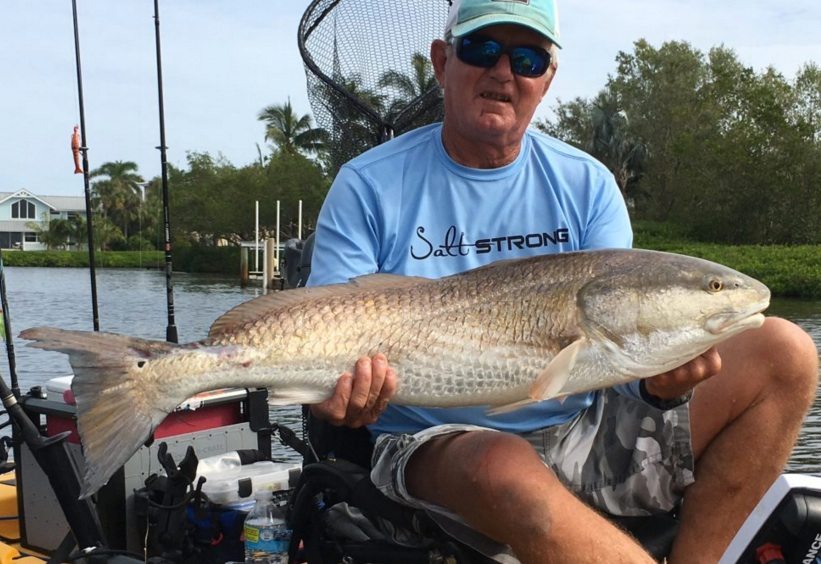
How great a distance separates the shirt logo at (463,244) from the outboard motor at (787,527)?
1.14m

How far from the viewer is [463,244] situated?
10.2ft

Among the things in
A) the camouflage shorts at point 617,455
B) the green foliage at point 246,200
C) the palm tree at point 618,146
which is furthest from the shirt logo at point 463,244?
the palm tree at point 618,146

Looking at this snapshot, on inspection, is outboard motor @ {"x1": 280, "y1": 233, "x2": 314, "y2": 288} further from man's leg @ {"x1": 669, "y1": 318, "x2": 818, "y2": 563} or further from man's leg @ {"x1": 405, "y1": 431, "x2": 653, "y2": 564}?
man's leg @ {"x1": 669, "y1": 318, "x2": 818, "y2": 563}

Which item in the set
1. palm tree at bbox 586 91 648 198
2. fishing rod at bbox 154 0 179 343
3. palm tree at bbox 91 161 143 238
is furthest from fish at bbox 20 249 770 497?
palm tree at bbox 91 161 143 238

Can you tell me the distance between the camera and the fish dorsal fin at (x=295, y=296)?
8.49 ft

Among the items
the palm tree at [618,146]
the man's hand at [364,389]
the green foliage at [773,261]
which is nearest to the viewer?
the man's hand at [364,389]

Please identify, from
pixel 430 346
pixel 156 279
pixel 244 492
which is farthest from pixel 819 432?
pixel 156 279

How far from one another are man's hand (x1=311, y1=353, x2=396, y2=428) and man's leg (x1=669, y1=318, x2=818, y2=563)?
39.2 inches

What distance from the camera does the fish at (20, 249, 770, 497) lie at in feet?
8.17

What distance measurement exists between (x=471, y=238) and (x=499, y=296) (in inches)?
20.5

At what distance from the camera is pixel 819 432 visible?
1271 centimetres

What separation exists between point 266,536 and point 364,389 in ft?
3.96

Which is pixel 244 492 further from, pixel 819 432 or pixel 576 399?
pixel 819 432

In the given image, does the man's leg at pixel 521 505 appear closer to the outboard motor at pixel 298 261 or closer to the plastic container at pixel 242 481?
the outboard motor at pixel 298 261
